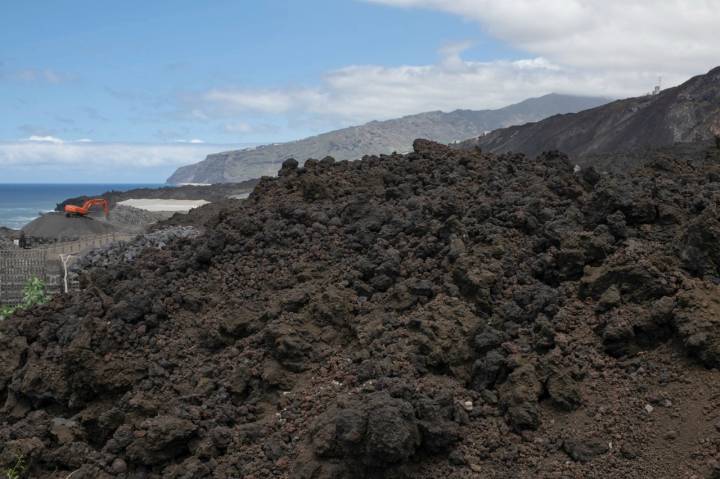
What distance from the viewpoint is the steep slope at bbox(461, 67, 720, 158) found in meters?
51.5

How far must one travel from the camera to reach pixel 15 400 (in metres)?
7.18

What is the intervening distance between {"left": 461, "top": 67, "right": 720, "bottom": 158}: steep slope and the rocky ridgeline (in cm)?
4142

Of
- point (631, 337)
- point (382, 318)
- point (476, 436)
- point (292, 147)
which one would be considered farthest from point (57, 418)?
point (292, 147)

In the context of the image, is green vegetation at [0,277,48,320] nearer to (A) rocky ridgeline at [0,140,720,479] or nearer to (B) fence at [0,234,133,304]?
(B) fence at [0,234,133,304]

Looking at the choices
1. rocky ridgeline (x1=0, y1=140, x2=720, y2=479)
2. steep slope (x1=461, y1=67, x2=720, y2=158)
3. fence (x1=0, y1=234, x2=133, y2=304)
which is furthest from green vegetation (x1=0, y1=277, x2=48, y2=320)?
steep slope (x1=461, y1=67, x2=720, y2=158)

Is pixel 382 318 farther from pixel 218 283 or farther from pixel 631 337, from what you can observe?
pixel 218 283

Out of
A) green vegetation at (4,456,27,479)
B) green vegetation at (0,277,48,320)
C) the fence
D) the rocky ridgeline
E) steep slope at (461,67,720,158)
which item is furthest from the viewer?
steep slope at (461,67,720,158)

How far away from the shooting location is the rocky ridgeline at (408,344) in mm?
4418

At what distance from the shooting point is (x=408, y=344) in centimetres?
527

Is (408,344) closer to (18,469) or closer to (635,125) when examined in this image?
(18,469)

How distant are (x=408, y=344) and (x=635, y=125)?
58018 millimetres

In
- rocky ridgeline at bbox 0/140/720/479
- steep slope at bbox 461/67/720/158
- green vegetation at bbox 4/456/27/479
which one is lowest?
green vegetation at bbox 4/456/27/479

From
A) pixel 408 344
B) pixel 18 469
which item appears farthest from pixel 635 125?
pixel 18 469

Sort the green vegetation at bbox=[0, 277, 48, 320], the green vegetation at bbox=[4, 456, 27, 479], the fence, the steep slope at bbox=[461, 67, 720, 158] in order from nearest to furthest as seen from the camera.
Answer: the green vegetation at bbox=[4, 456, 27, 479] < the green vegetation at bbox=[0, 277, 48, 320] < the fence < the steep slope at bbox=[461, 67, 720, 158]
